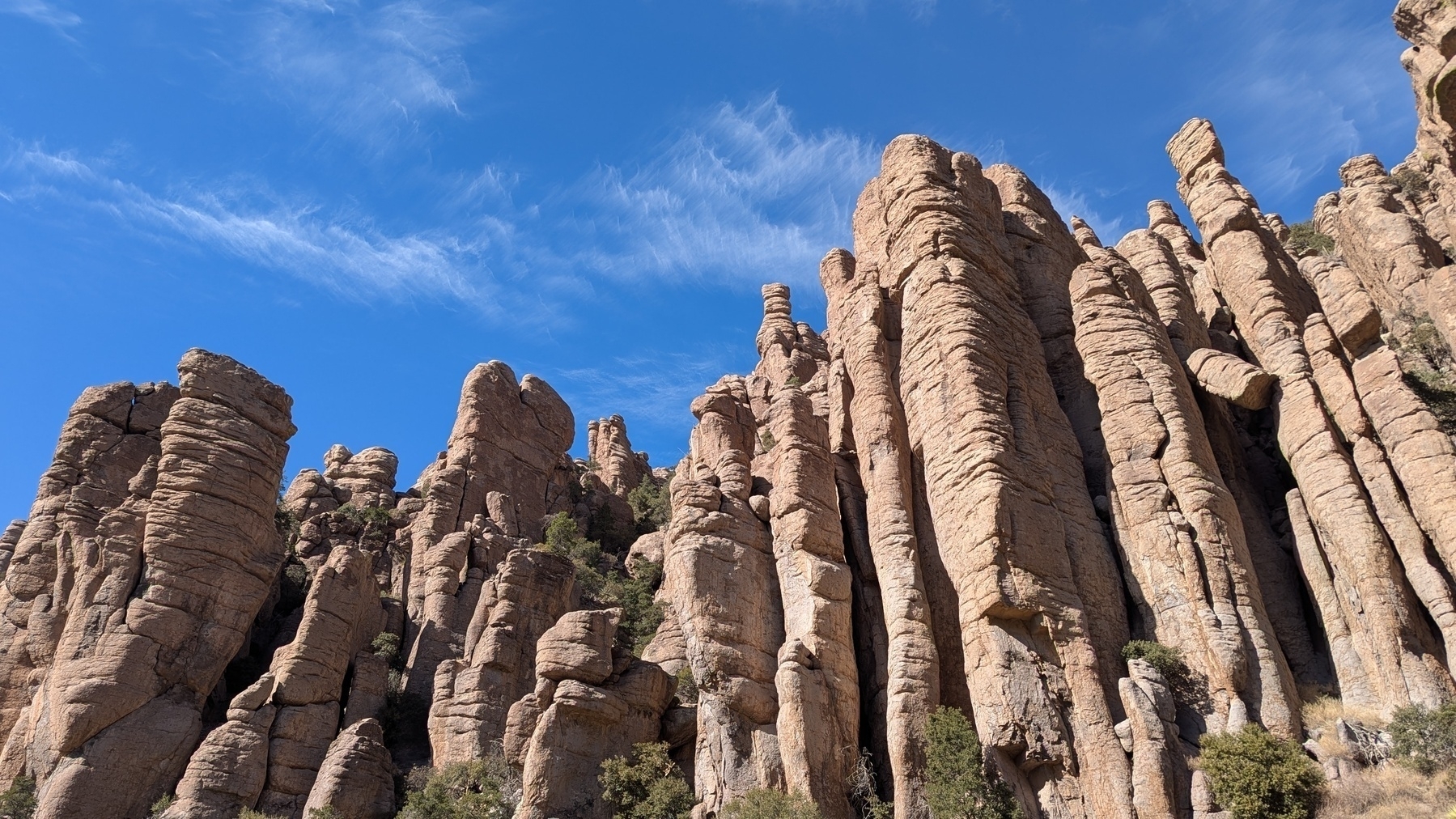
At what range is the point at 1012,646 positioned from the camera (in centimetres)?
2919

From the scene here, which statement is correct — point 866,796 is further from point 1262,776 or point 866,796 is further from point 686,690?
point 1262,776

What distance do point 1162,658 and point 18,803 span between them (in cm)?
3499

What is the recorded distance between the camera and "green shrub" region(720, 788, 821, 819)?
28.3 m

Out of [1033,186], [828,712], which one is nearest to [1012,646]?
[828,712]

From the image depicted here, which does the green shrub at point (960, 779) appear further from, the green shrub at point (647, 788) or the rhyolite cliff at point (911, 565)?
the green shrub at point (647, 788)

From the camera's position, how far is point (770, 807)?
93.7ft

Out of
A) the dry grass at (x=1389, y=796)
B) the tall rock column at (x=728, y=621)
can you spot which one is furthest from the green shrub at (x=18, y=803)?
the dry grass at (x=1389, y=796)

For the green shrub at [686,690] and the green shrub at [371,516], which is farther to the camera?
the green shrub at [371,516]

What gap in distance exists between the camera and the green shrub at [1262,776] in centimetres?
2473

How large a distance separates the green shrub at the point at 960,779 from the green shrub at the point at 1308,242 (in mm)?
34241

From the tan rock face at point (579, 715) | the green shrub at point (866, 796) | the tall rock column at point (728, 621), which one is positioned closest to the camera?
the green shrub at point (866, 796)

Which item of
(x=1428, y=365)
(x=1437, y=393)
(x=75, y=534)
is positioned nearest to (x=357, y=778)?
(x=75, y=534)

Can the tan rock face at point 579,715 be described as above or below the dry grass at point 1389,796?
above

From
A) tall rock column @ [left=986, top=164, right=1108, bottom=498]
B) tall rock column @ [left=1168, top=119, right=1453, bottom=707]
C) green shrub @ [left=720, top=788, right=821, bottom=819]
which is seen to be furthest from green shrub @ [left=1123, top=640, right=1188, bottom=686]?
green shrub @ [left=720, top=788, right=821, bottom=819]
